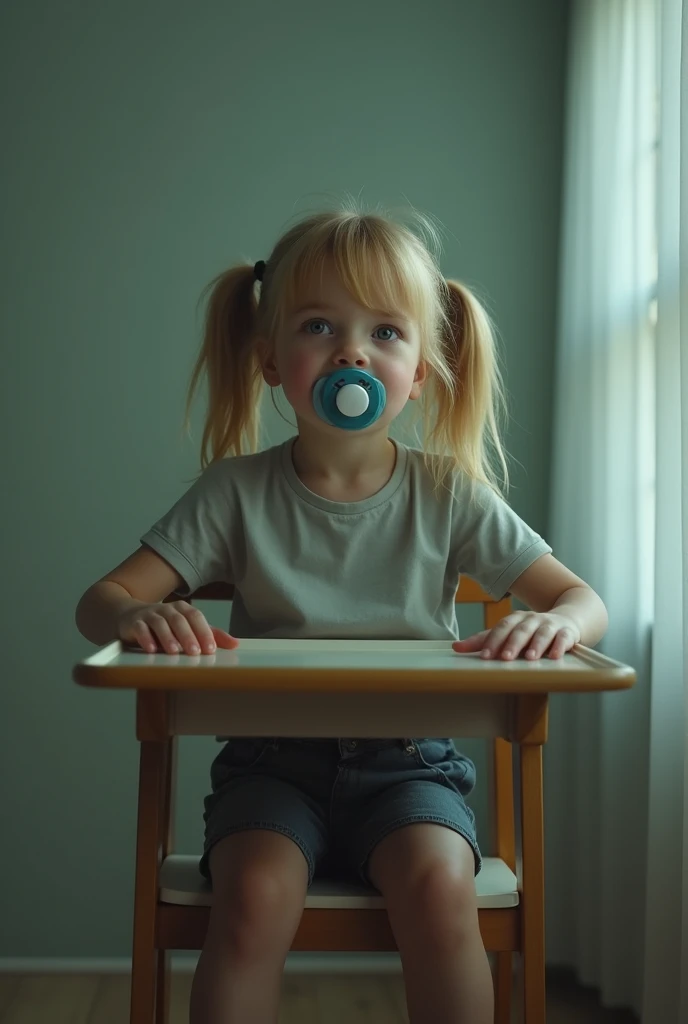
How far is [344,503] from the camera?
1.42 meters

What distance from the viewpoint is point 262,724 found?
106cm

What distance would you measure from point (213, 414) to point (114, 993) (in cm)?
116

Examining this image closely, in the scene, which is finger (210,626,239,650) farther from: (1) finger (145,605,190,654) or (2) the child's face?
(2) the child's face

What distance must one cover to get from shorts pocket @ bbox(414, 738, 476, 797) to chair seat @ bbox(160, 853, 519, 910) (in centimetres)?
12

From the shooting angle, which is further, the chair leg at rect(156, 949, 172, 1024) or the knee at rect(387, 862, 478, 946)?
the chair leg at rect(156, 949, 172, 1024)

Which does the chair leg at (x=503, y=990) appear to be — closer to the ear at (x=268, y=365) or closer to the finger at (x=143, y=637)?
the finger at (x=143, y=637)

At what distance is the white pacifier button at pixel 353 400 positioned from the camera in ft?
4.26

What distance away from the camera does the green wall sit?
2166 millimetres

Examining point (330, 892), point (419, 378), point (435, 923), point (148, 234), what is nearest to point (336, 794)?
point (330, 892)

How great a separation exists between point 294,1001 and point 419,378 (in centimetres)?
120

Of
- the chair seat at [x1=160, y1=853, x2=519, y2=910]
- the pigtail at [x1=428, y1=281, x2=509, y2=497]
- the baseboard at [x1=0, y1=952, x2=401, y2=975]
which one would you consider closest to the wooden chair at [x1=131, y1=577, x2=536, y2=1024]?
the chair seat at [x1=160, y1=853, x2=519, y2=910]

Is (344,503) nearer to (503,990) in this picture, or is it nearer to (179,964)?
(503,990)

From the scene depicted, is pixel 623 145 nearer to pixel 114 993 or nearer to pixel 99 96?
pixel 99 96

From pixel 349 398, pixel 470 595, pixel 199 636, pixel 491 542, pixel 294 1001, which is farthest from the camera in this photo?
pixel 294 1001
